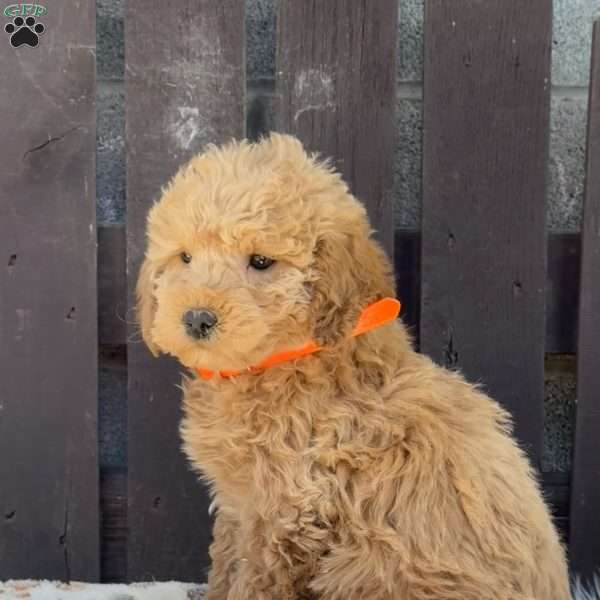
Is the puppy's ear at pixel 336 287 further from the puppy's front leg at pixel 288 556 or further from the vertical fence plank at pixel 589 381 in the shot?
the vertical fence plank at pixel 589 381

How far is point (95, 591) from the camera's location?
283 centimetres

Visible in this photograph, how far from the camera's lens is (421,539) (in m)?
2.01

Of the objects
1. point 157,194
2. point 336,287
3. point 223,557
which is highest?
point 157,194

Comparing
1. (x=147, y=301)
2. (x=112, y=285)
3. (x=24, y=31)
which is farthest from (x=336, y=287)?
(x=24, y=31)

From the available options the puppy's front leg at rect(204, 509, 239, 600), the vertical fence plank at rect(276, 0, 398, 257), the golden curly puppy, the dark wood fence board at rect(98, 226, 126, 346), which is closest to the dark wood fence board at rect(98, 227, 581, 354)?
the dark wood fence board at rect(98, 226, 126, 346)

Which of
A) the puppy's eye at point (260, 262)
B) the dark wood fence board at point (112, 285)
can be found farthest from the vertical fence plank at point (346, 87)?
the puppy's eye at point (260, 262)

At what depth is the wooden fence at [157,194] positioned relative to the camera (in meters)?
2.82

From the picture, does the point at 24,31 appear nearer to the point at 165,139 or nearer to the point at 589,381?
the point at 165,139

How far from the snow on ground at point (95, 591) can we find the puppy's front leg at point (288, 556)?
0.80m

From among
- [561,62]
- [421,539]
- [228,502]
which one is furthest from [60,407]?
[561,62]

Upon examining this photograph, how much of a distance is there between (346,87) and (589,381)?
1.21 m

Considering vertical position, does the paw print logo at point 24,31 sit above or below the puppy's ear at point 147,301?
above

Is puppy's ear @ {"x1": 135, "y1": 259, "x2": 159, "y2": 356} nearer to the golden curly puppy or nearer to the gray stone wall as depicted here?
the golden curly puppy

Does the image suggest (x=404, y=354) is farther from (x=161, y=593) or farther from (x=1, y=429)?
(x=1, y=429)
